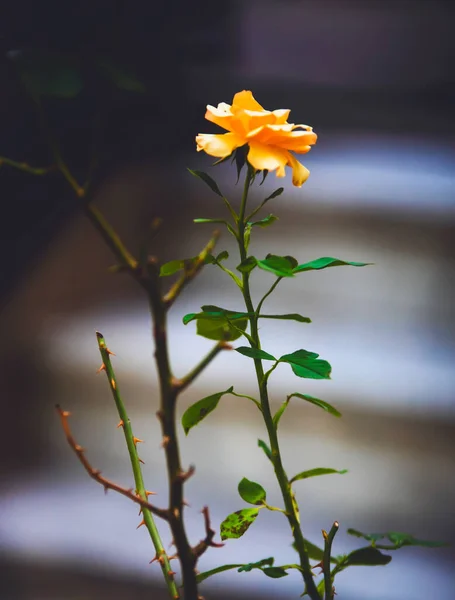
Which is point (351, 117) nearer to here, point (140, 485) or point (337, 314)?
point (337, 314)

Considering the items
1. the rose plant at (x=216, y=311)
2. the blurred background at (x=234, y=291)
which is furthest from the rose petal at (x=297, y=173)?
the blurred background at (x=234, y=291)

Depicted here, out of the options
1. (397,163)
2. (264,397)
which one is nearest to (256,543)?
(264,397)

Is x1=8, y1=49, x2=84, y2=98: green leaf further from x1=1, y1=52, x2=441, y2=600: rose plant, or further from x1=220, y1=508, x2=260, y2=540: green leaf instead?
x1=220, y1=508, x2=260, y2=540: green leaf

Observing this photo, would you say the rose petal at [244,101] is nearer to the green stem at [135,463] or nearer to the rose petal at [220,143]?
the rose petal at [220,143]

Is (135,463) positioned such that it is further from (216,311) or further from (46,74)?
(46,74)

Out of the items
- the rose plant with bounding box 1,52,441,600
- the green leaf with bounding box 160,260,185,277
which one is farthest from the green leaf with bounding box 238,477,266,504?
the green leaf with bounding box 160,260,185,277

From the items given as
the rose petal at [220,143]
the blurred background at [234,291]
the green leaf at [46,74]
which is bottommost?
the green leaf at [46,74]

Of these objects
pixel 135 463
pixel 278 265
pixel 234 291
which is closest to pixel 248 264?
pixel 278 265
